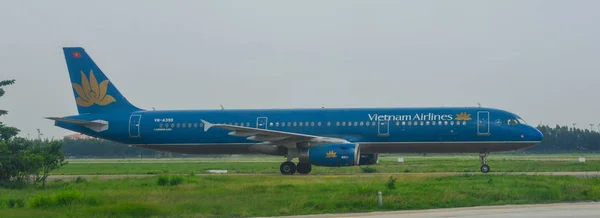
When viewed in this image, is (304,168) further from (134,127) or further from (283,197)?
(283,197)

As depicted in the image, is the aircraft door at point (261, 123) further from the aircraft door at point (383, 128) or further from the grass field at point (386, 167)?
the aircraft door at point (383, 128)

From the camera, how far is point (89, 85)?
4031cm

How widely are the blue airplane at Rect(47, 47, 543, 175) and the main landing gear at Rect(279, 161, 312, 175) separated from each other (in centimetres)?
5

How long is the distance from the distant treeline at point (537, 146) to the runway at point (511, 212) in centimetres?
8525

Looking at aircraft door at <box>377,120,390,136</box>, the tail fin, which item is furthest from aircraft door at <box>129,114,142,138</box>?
aircraft door at <box>377,120,390,136</box>

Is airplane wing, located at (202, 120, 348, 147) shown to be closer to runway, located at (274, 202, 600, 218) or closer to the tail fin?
the tail fin

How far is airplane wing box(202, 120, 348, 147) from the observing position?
34.7 m

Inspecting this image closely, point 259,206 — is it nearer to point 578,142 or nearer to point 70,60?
point 70,60

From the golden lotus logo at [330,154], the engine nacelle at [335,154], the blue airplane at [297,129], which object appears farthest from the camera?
the blue airplane at [297,129]

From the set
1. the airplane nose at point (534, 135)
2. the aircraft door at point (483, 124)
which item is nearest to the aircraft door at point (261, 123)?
the aircraft door at point (483, 124)

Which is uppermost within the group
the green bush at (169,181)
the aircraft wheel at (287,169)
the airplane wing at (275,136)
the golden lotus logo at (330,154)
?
the airplane wing at (275,136)

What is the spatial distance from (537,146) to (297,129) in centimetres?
8706

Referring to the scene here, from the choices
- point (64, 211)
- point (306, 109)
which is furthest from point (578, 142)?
point (64, 211)

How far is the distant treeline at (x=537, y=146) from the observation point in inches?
4184
